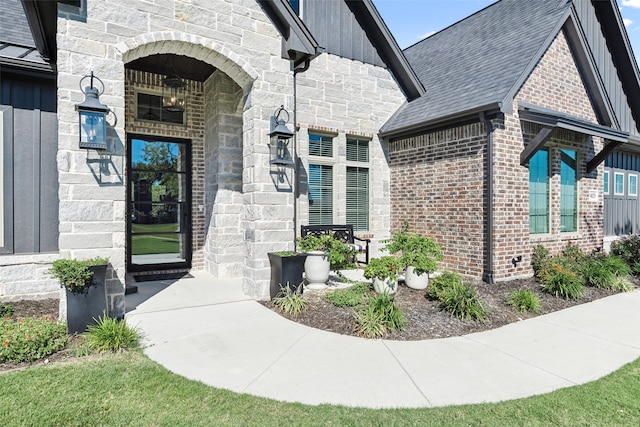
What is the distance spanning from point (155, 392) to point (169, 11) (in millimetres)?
4610

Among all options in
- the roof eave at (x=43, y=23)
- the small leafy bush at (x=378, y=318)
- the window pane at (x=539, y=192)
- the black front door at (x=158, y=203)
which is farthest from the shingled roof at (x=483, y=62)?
the roof eave at (x=43, y=23)

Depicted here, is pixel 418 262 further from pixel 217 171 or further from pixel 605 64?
pixel 605 64

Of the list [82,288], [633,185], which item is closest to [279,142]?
[82,288]

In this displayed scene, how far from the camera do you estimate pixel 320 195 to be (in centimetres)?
823

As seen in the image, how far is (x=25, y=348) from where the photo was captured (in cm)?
345

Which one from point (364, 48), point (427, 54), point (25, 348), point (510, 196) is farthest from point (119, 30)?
point (427, 54)

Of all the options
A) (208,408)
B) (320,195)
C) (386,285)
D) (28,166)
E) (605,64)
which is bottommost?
(208,408)

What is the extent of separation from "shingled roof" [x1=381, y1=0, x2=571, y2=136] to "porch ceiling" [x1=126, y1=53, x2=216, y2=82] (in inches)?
169

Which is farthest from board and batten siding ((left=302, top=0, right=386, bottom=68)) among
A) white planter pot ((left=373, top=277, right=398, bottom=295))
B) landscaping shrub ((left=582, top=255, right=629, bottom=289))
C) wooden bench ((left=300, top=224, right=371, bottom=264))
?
landscaping shrub ((left=582, top=255, right=629, bottom=289))

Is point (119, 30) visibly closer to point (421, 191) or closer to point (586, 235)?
point (421, 191)

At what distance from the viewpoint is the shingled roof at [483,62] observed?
6840mm

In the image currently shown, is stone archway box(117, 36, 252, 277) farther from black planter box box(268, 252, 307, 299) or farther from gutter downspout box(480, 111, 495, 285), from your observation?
gutter downspout box(480, 111, 495, 285)

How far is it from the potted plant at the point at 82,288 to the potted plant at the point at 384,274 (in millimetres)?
3590

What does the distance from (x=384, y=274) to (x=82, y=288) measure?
155 inches
